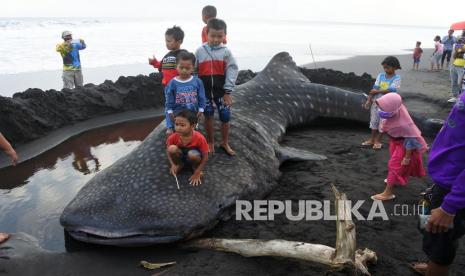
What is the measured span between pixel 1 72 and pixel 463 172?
17.0m

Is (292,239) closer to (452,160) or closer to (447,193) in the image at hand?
(447,193)

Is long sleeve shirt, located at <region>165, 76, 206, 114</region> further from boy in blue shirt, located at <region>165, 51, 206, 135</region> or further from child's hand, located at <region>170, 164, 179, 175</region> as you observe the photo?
child's hand, located at <region>170, 164, 179, 175</region>

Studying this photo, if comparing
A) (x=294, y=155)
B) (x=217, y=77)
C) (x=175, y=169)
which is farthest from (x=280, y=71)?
(x=175, y=169)

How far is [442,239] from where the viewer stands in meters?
2.89

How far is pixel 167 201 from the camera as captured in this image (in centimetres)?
405

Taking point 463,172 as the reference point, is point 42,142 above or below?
below

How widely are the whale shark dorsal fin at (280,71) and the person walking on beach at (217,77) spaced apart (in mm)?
2895

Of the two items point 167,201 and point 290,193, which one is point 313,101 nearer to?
point 290,193

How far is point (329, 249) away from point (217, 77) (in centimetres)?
255

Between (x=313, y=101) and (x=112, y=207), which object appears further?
(x=313, y=101)

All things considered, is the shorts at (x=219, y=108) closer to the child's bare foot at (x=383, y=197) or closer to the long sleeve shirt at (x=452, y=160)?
the child's bare foot at (x=383, y=197)

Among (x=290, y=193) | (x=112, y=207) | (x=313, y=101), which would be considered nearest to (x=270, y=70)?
(x=313, y=101)

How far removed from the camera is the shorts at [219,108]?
4.91 meters

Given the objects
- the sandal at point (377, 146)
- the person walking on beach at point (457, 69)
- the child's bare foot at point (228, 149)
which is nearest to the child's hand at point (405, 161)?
the child's bare foot at point (228, 149)
